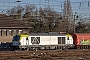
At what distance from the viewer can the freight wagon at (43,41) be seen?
47594mm

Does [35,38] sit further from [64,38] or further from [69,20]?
[69,20]

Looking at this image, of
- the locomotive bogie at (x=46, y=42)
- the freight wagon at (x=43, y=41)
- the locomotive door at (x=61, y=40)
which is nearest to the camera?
the freight wagon at (x=43, y=41)

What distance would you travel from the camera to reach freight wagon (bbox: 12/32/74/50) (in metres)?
47.6

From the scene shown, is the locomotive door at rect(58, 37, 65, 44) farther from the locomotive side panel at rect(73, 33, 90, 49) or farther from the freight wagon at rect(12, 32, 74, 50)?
the locomotive side panel at rect(73, 33, 90, 49)

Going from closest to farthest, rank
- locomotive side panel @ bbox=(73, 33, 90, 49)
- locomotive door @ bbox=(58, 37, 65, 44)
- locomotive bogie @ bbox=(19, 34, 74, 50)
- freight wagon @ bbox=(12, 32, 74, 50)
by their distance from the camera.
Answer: freight wagon @ bbox=(12, 32, 74, 50) → locomotive bogie @ bbox=(19, 34, 74, 50) → locomotive door @ bbox=(58, 37, 65, 44) → locomotive side panel @ bbox=(73, 33, 90, 49)

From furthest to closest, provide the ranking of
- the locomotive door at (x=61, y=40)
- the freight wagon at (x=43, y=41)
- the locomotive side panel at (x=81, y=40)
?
1. the locomotive side panel at (x=81, y=40)
2. the locomotive door at (x=61, y=40)
3. the freight wagon at (x=43, y=41)

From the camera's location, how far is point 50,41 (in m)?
50.0

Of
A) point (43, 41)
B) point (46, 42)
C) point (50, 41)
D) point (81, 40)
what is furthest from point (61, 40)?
point (81, 40)

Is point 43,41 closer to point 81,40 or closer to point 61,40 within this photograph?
point 61,40

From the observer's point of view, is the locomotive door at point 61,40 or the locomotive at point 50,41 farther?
the locomotive door at point 61,40

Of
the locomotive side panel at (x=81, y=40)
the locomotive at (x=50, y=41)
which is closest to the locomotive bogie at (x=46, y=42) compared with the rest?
the locomotive at (x=50, y=41)

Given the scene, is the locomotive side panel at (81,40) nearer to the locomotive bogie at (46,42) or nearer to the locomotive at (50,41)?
the locomotive at (50,41)

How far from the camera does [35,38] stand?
48.6 m

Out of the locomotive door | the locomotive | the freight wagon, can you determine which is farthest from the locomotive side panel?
the locomotive door
